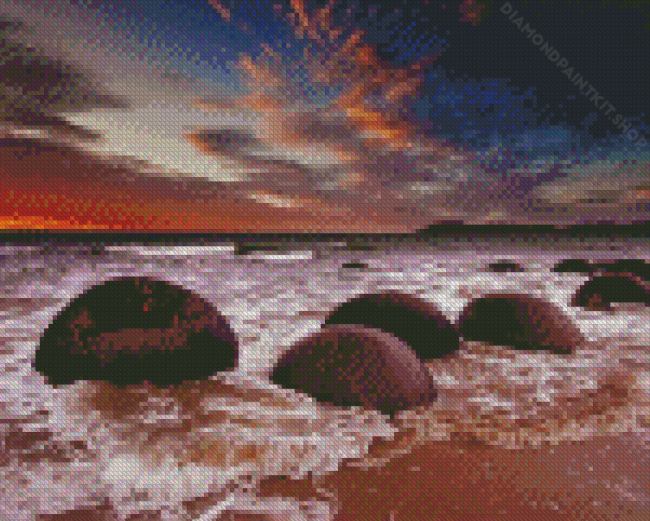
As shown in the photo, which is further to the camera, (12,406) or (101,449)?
(12,406)

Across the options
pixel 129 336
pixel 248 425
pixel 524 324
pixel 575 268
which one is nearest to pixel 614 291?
pixel 524 324

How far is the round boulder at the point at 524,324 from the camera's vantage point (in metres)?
4.88

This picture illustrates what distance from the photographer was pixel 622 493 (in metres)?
2.16

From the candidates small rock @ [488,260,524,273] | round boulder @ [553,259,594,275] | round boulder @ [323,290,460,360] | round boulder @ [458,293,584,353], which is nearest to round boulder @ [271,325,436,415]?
round boulder @ [323,290,460,360]

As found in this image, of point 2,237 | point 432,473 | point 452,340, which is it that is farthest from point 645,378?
point 2,237

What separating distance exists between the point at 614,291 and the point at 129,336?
7.53 meters

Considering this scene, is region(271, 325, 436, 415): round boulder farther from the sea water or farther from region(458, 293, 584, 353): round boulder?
region(458, 293, 584, 353): round boulder

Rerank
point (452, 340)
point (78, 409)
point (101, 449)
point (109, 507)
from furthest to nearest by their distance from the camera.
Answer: point (452, 340)
point (78, 409)
point (101, 449)
point (109, 507)

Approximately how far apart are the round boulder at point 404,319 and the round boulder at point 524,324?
0.64 metres

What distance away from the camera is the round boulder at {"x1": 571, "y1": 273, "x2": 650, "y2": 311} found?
820 centimetres

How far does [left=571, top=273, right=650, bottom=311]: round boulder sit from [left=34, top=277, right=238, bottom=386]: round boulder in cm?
653

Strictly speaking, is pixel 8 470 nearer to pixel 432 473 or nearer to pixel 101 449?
pixel 101 449

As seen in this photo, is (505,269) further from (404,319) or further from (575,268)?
(404,319)

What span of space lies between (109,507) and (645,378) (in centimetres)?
406
